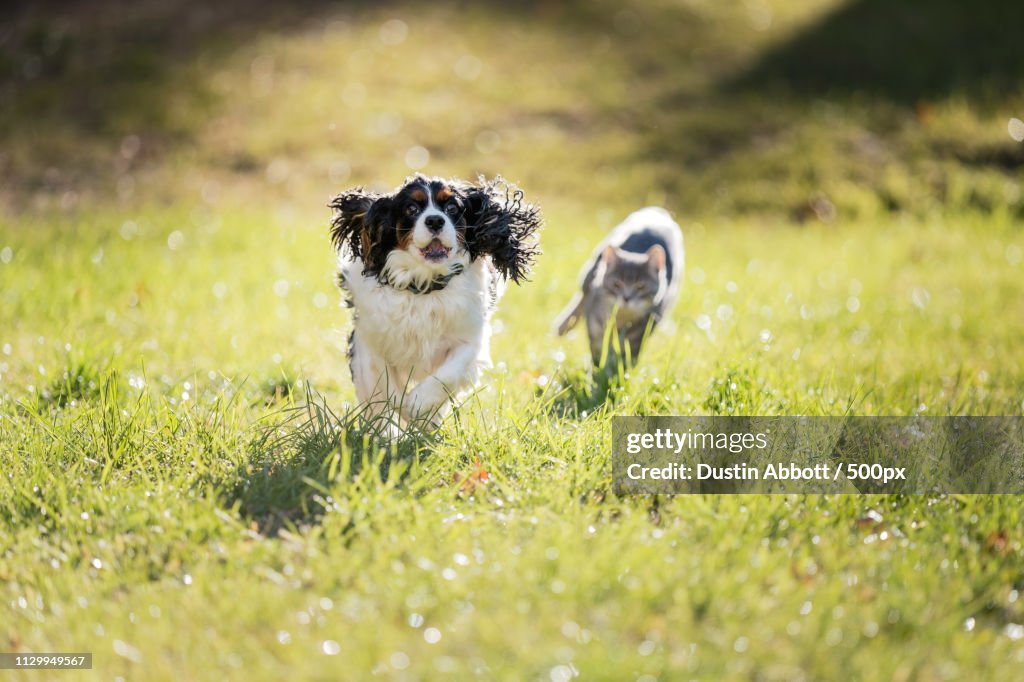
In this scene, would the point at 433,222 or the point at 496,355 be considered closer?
the point at 433,222

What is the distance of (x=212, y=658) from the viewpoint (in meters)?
2.68

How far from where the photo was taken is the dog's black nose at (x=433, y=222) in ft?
12.5

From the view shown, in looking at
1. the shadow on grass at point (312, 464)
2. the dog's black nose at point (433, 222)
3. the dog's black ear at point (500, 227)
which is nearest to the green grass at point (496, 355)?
the shadow on grass at point (312, 464)

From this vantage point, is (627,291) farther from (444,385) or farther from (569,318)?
(444,385)

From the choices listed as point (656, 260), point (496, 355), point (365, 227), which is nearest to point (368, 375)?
point (365, 227)

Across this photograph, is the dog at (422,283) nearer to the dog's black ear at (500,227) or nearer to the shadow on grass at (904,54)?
the dog's black ear at (500,227)

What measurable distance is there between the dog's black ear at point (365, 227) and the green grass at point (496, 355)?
0.67 meters

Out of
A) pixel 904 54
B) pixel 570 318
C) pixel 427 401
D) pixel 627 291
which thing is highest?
pixel 904 54

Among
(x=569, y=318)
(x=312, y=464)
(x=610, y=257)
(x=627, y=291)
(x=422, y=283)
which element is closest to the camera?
(x=312, y=464)

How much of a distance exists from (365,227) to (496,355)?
1.38 m

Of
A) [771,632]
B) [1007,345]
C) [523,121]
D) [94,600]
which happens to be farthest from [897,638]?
[523,121]

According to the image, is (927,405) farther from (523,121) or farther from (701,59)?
(701,59)

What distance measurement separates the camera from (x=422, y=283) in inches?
157

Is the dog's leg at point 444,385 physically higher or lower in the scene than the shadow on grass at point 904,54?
lower
